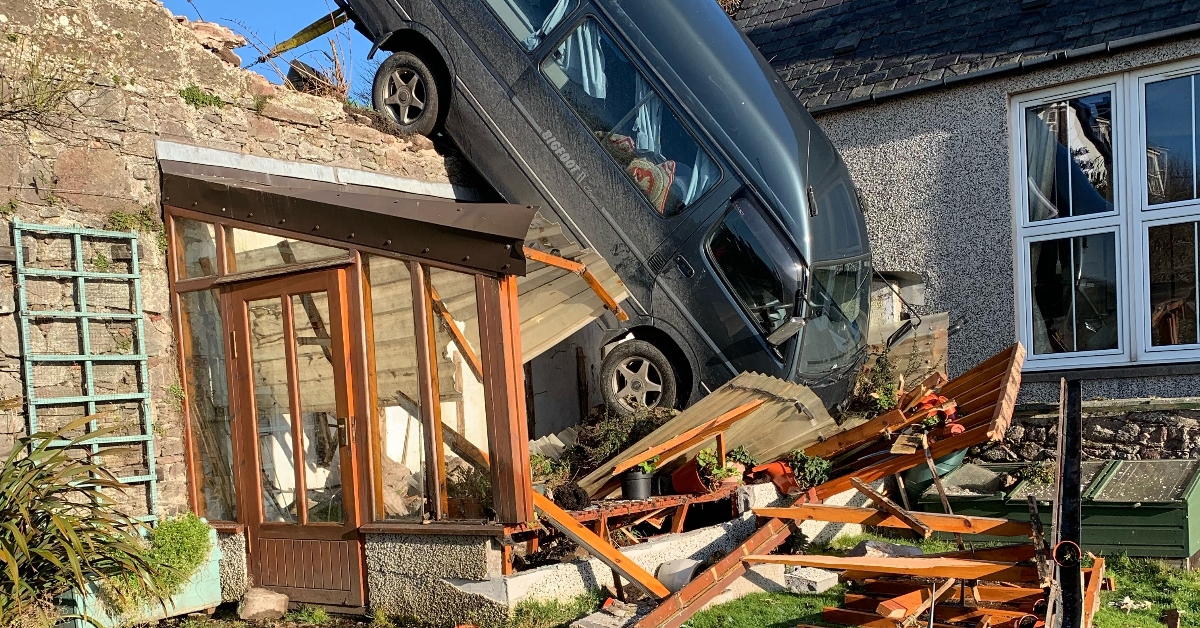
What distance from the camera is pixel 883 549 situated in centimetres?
691

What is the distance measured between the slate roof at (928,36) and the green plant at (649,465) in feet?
15.5

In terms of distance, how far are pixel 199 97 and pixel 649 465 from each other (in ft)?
12.8

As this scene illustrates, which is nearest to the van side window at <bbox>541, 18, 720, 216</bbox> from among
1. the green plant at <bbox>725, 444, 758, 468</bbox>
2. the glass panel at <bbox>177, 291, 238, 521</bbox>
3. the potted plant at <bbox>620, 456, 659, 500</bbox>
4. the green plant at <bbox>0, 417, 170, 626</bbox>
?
the green plant at <bbox>725, 444, 758, 468</bbox>

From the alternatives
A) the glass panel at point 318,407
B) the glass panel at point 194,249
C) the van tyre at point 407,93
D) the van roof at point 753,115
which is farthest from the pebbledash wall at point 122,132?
the van roof at point 753,115

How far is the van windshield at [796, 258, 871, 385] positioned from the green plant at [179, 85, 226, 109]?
437 centimetres

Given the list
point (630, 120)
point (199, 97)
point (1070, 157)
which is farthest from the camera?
point (1070, 157)

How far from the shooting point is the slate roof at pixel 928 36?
923 centimetres

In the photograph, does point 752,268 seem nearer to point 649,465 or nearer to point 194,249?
point 649,465

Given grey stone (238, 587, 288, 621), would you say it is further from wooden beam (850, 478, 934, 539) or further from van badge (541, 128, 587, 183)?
van badge (541, 128, 587, 183)

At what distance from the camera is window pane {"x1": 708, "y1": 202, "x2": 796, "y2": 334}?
318 inches

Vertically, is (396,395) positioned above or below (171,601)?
above

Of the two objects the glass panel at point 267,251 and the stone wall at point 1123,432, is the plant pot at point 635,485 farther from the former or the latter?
the stone wall at point 1123,432

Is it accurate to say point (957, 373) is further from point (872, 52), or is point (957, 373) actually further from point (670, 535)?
point (670, 535)

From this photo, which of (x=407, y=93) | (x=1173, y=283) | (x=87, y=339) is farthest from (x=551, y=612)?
(x=1173, y=283)
